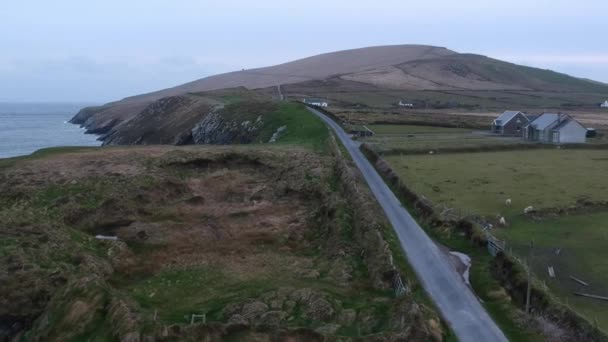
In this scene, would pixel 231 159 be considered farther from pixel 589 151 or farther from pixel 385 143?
pixel 589 151

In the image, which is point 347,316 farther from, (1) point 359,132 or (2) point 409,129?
(2) point 409,129

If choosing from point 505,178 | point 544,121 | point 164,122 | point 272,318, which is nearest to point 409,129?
point 544,121

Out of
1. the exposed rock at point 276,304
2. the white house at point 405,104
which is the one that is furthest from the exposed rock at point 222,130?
the white house at point 405,104

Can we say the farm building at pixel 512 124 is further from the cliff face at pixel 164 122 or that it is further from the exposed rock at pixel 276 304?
the exposed rock at pixel 276 304

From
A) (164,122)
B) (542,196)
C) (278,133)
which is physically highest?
(164,122)

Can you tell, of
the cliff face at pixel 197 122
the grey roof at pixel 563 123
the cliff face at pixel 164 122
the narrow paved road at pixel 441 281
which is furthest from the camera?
the cliff face at pixel 164 122
